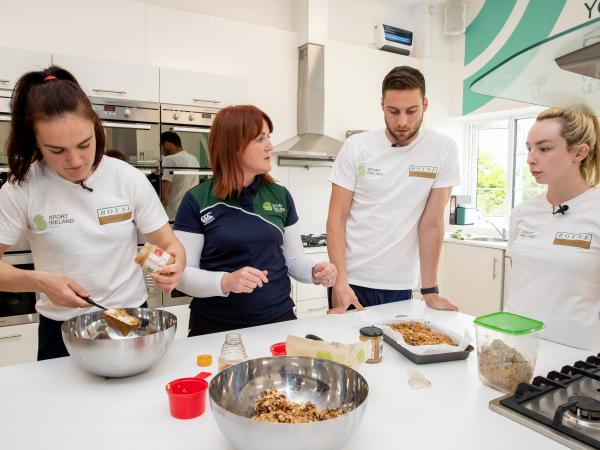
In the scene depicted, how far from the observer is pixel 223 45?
3555mm

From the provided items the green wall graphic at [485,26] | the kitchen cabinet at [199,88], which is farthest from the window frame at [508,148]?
the kitchen cabinet at [199,88]

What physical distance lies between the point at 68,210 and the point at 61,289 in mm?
293

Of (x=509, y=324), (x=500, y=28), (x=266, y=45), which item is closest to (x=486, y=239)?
(x=500, y=28)

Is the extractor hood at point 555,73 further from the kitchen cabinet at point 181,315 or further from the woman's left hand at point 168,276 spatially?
the kitchen cabinet at point 181,315

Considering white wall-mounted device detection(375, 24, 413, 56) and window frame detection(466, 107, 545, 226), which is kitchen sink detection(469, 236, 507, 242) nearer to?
window frame detection(466, 107, 545, 226)

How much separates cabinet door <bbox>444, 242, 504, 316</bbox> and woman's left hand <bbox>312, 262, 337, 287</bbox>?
2618mm

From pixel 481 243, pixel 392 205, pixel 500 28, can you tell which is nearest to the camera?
pixel 392 205

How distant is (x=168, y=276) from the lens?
4.29 feet

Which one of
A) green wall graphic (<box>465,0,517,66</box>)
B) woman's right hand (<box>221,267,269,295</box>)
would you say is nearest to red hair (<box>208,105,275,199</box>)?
woman's right hand (<box>221,267,269,295</box>)

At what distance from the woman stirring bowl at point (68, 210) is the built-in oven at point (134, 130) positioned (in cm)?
162

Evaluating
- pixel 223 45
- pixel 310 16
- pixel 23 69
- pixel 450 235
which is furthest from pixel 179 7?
pixel 450 235

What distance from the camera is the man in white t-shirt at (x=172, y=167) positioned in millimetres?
3084

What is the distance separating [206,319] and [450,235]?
3350 millimetres

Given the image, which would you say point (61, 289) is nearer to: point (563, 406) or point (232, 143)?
point (232, 143)
